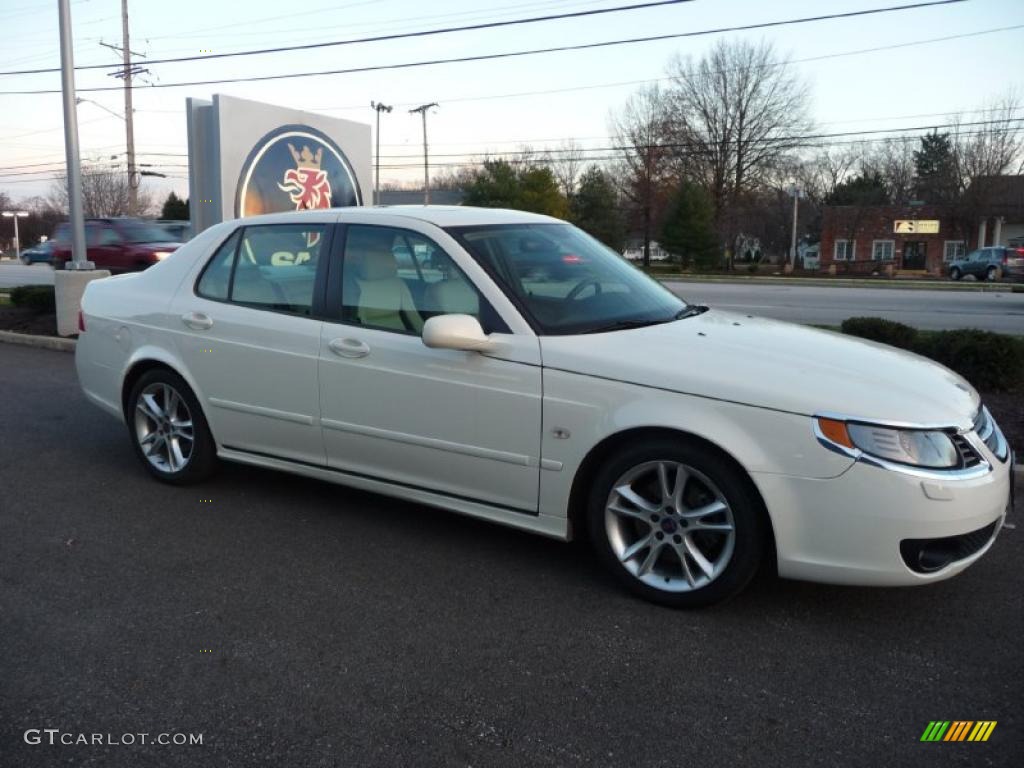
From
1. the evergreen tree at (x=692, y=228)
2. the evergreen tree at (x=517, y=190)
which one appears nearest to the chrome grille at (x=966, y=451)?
the evergreen tree at (x=517, y=190)

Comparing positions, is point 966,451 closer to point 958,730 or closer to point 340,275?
point 958,730

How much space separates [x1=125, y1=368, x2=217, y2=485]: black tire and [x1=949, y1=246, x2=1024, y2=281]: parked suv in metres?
40.6

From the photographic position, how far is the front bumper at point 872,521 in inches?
124

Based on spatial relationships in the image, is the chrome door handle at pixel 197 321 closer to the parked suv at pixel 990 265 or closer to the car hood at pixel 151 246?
the car hood at pixel 151 246

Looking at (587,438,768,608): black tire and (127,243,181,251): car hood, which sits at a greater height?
(127,243,181,251): car hood

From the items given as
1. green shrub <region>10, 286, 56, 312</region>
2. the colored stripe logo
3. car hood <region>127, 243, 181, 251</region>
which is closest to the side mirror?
the colored stripe logo

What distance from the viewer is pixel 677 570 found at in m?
3.67

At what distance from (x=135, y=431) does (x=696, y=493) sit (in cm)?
356

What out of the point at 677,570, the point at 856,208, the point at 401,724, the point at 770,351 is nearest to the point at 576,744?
the point at 401,724

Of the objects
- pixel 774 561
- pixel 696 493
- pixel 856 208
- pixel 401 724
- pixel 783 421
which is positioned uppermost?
pixel 856 208

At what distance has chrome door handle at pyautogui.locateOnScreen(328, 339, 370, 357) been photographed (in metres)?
4.25

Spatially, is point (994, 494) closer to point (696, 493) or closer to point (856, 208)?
point (696, 493)

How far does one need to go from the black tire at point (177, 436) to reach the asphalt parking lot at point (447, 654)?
1.52 ft

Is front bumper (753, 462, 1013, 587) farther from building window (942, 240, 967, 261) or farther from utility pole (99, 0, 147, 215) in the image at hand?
building window (942, 240, 967, 261)
